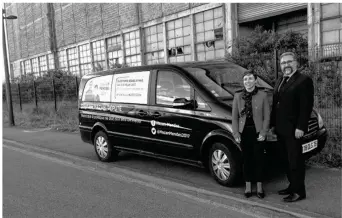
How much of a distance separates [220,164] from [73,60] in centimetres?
2519

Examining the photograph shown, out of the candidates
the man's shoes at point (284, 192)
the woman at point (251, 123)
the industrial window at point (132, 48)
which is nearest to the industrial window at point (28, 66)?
the industrial window at point (132, 48)

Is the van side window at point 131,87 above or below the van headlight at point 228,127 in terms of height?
above

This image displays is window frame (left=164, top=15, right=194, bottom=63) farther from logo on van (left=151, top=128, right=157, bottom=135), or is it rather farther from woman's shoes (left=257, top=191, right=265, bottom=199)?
woman's shoes (left=257, top=191, right=265, bottom=199)

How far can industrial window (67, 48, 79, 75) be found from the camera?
2783cm

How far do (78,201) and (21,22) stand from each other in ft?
113

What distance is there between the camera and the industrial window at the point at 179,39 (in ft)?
60.4

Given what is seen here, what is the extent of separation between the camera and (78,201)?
4.89m

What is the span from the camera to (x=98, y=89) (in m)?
7.30

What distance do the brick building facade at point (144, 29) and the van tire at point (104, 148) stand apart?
30.8 ft

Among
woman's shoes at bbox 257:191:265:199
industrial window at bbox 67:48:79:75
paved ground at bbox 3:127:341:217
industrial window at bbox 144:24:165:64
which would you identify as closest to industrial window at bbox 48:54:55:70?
industrial window at bbox 67:48:79:75

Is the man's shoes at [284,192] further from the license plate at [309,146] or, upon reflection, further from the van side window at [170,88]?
the van side window at [170,88]

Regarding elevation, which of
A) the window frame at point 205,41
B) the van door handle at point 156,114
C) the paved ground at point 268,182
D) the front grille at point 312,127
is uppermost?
the window frame at point 205,41

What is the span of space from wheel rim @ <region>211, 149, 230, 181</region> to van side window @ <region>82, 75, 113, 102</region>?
2833 millimetres

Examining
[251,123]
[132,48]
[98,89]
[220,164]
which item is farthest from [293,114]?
[132,48]
